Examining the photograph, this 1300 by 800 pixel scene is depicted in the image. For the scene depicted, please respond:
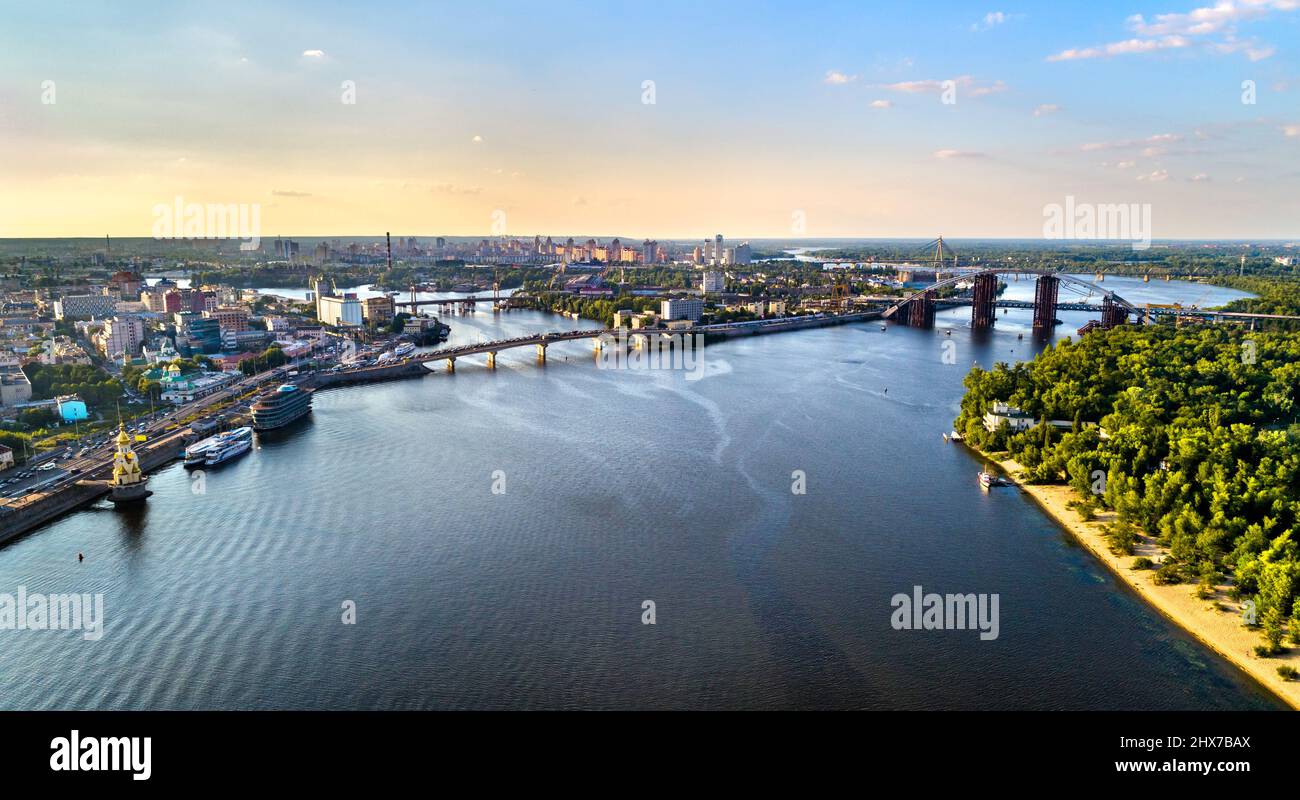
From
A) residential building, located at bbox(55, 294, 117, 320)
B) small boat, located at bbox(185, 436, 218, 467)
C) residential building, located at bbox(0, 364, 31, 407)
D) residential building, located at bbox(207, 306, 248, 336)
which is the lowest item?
small boat, located at bbox(185, 436, 218, 467)

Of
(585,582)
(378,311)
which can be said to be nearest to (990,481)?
(585,582)

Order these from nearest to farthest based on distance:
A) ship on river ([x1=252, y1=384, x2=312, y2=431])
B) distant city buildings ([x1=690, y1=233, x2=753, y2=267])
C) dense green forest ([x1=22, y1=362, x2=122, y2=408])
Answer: ship on river ([x1=252, y1=384, x2=312, y2=431]), dense green forest ([x1=22, y1=362, x2=122, y2=408]), distant city buildings ([x1=690, y1=233, x2=753, y2=267])

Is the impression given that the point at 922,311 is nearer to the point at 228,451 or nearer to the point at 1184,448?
the point at 1184,448

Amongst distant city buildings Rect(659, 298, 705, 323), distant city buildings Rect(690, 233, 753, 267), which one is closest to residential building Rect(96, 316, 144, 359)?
distant city buildings Rect(659, 298, 705, 323)

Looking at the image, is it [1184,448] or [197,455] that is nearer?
[1184,448]

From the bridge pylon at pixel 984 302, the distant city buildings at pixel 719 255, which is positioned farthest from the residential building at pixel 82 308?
the distant city buildings at pixel 719 255

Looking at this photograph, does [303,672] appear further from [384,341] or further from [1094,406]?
[384,341]

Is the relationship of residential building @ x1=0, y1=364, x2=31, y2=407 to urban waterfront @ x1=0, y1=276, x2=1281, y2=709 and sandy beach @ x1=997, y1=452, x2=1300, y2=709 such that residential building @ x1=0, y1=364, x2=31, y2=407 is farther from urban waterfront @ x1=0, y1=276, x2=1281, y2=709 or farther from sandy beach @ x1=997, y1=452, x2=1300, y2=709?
sandy beach @ x1=997, y1=452, x2=1300, y2=709
